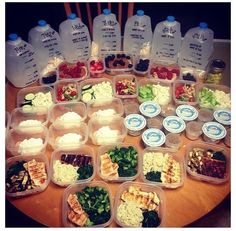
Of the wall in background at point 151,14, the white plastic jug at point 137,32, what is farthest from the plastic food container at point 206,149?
the wall in background at point 151,14

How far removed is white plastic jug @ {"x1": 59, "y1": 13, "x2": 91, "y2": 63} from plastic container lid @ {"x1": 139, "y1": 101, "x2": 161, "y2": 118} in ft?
2.18

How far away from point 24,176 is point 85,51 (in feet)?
3.64

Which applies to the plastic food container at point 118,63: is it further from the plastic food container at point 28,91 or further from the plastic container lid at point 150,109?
the plastic food container at point 28,91

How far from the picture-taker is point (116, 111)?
240 cm

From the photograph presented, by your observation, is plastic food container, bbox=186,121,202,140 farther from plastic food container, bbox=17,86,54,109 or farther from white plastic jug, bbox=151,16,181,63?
plastic food container, bbox=17,86,54,109

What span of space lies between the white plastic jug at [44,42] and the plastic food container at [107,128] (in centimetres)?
65

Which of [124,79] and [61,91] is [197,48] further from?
[61,91]

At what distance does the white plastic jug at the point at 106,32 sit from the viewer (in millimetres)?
2564

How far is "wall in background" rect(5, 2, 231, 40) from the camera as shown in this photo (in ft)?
11.7

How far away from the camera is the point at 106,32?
260 cm

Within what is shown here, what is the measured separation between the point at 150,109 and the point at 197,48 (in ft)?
2.05

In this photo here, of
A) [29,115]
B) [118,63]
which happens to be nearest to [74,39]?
[118,63]

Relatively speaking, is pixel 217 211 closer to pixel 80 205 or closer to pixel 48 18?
pixel 80 205

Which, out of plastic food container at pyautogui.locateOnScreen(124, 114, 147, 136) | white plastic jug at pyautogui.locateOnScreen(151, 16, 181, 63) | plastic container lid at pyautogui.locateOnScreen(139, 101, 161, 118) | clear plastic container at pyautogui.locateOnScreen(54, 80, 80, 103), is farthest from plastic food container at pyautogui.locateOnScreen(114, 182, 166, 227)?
white plastic jug at pyautogui.locateOnScreen(151, 16, 181, 63)
